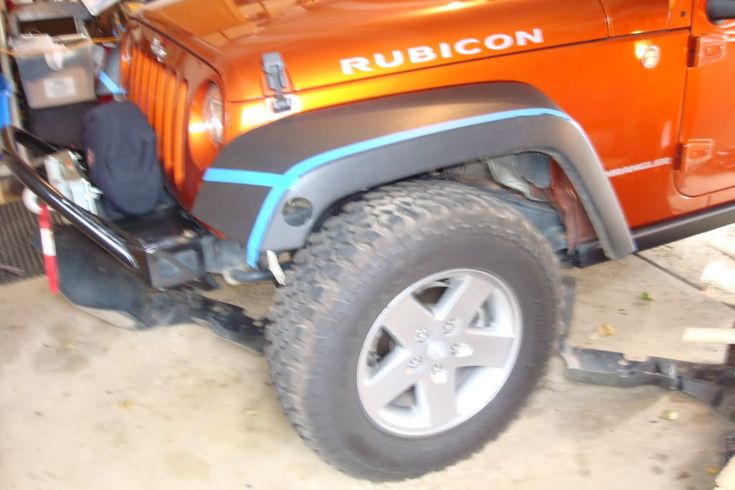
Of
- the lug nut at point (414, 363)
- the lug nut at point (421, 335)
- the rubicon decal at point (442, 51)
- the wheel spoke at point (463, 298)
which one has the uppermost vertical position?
the rubicon decal at point (442, 51)

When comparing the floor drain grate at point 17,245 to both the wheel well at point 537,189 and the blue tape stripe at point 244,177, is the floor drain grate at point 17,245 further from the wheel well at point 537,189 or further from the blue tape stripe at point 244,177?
the wheel well at point 537,189

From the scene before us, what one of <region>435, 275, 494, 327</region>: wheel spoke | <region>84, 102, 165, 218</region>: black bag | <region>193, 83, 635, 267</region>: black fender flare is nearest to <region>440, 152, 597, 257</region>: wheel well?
<region>193, 83, 635, 267</region>: black fender flare

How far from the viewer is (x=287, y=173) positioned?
1650mm

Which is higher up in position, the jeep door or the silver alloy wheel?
the jeep door

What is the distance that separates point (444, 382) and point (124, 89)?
1.55 meters

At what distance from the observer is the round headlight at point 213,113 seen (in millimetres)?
1891

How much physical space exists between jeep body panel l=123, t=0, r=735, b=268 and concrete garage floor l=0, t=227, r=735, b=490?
0.58 meters

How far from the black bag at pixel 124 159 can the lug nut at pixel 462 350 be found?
0.98m

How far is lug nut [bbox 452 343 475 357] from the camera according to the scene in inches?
79.4

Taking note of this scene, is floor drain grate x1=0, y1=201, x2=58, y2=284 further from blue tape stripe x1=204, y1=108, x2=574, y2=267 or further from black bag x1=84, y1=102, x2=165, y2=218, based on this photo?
blue tape stripe x1=204, y1=108, x2=574, y2=267

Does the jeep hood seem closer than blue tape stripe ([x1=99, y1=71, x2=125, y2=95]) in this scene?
Yes

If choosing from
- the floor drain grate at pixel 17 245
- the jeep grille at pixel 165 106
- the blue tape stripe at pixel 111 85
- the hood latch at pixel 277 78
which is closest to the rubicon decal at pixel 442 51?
the hood latch at pixel 277 78

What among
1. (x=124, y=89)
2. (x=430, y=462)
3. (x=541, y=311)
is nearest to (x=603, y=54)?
(x=541, y=311)

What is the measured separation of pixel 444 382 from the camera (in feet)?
6.65
